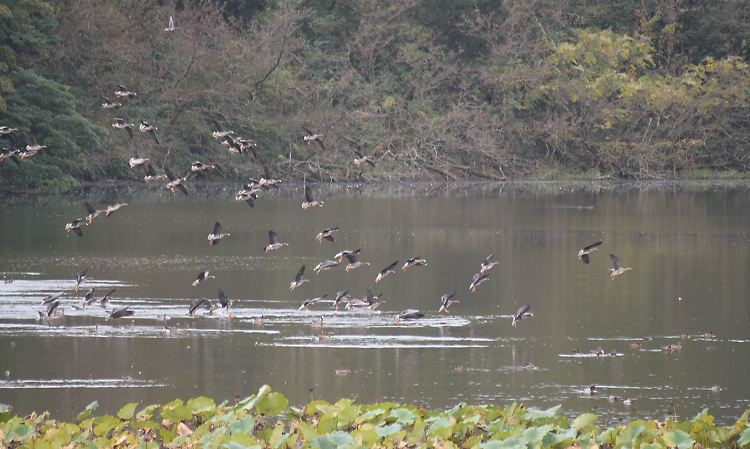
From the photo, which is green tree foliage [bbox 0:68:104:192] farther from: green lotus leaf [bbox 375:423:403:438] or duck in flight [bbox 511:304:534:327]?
green lotus leaf [bbox 375:423:403:438]

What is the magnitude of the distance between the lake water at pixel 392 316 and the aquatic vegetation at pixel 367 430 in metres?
2.05

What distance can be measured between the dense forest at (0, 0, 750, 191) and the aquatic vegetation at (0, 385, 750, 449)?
118 feet

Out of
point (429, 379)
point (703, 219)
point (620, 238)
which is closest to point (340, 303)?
point (429, 379)

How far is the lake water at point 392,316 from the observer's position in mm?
9742

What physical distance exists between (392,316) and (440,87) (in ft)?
137

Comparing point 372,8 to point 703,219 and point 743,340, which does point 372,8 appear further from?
point 743,340

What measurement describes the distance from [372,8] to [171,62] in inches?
526

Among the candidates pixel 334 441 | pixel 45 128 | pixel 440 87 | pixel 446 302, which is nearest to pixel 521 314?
pixel 446 302

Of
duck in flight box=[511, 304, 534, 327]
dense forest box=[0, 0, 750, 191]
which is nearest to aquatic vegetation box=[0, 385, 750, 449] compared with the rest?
duck in flight box=[511, 304, 534, 327]

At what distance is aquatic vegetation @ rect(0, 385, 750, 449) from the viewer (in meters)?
6.31

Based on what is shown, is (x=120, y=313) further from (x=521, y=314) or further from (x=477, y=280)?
(x=477, y=280)

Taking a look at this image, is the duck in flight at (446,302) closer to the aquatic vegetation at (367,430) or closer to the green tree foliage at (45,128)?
the aquatic vegetation at (367,430)

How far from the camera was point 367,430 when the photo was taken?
6.44 metres

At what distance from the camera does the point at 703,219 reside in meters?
29.0
